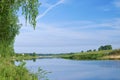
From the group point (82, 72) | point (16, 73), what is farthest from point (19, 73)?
point (82, 72)

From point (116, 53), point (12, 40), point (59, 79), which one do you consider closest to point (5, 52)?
point (12, 40)

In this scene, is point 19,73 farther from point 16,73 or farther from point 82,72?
point 82,72

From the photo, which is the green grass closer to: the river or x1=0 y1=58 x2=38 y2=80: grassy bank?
x1=0 y1=58 x2=38 y2=80: grassy bank

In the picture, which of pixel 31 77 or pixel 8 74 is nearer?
pixel 8 74

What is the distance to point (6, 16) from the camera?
84.8ft

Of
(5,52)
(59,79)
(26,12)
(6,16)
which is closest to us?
(26,12)

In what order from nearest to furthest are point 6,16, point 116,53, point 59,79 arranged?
point 6,16 → point 59,79 → point 116,53

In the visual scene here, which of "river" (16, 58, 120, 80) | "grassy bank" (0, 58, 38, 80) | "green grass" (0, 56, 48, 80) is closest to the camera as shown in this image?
"grassy bank" (0, 58, 38, 80)

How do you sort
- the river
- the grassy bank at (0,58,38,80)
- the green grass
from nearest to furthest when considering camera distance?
the grassy bank at (0,58,38,80) → the green grass → the river

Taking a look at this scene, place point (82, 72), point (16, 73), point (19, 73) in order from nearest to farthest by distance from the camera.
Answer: point (16, 73), point (19, 73), point (82, 72)

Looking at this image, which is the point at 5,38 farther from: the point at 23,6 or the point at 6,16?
the point at 23,6

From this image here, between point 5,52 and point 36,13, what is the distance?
14180mm

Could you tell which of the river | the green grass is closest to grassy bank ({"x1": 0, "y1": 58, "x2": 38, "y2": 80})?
the green grass

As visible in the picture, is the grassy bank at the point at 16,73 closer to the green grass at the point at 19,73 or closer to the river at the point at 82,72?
the green grass at the point at 19,73
